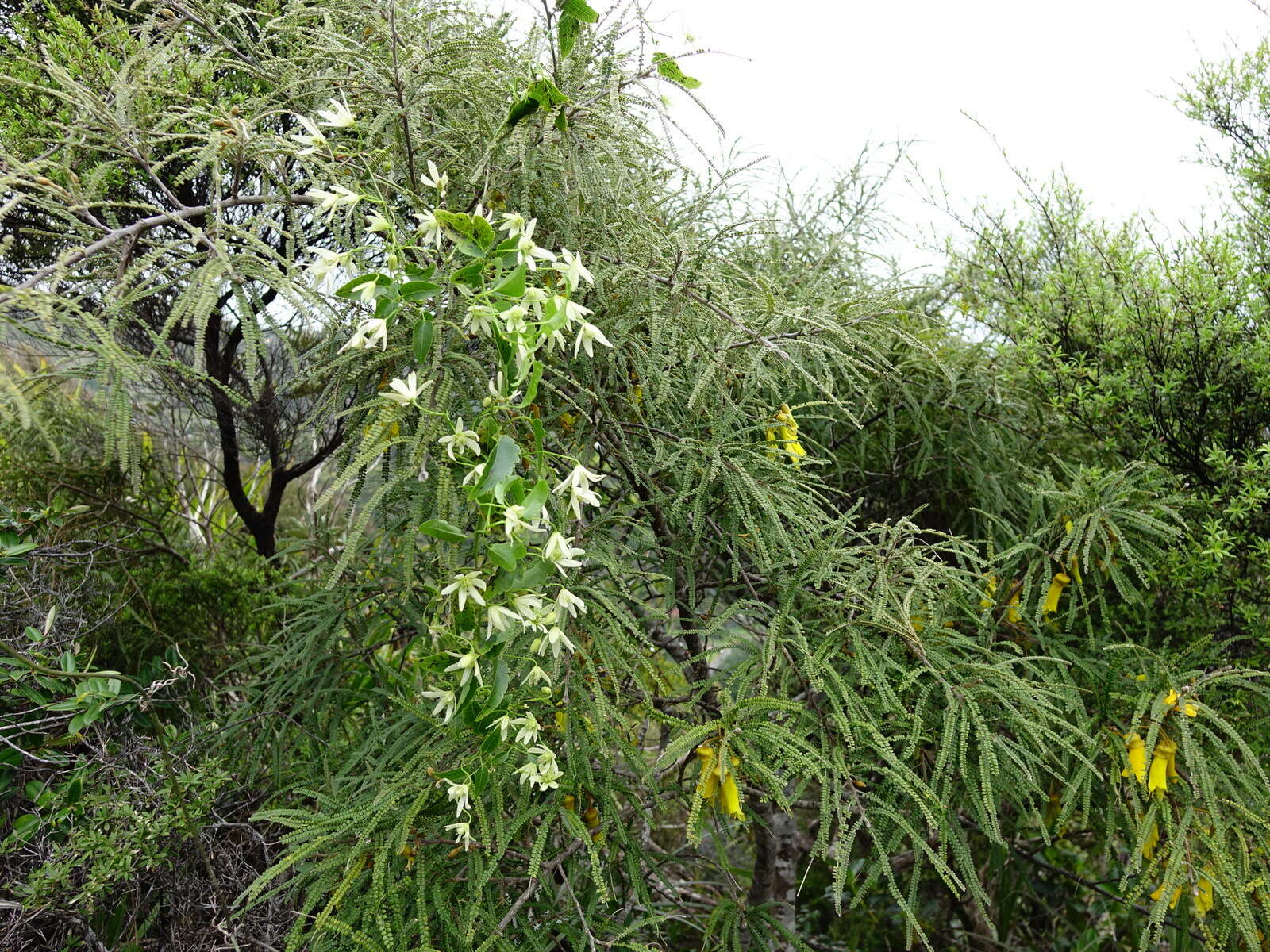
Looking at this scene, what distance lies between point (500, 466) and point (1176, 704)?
145 centimetres

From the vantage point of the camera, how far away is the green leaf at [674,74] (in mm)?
1590

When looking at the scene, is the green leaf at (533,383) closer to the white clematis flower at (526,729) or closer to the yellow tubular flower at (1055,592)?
the white clematis flower at (526,729)

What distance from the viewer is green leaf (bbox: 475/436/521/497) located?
3.90 ft

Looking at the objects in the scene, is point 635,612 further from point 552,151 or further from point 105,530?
point 105,530

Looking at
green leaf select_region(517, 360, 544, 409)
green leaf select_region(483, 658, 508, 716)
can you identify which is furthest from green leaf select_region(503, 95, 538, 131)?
green leaf select_region(483, 658, 508, 716)

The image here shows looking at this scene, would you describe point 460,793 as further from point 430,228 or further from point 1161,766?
point 1161,766

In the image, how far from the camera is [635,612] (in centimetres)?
260

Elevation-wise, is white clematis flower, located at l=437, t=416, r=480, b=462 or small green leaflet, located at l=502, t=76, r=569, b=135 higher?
small green leaflet, located at l=502, t=76, r=569, b=135

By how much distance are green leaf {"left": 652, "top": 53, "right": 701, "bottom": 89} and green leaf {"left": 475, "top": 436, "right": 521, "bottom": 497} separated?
759mm

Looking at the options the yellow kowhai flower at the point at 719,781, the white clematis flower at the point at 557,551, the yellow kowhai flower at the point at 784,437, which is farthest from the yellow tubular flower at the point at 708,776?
the yellow kowhai flower at the point at 784,437

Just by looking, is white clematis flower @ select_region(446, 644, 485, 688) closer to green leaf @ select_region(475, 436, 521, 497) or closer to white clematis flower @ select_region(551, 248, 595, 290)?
green leaf @ select_region(475, 436, 521, 497)

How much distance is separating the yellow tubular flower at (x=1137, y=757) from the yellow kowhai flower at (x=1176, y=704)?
0.09 meters

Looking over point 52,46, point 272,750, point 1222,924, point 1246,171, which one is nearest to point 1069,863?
point 1222,924

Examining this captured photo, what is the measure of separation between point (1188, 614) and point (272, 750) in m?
2.22
